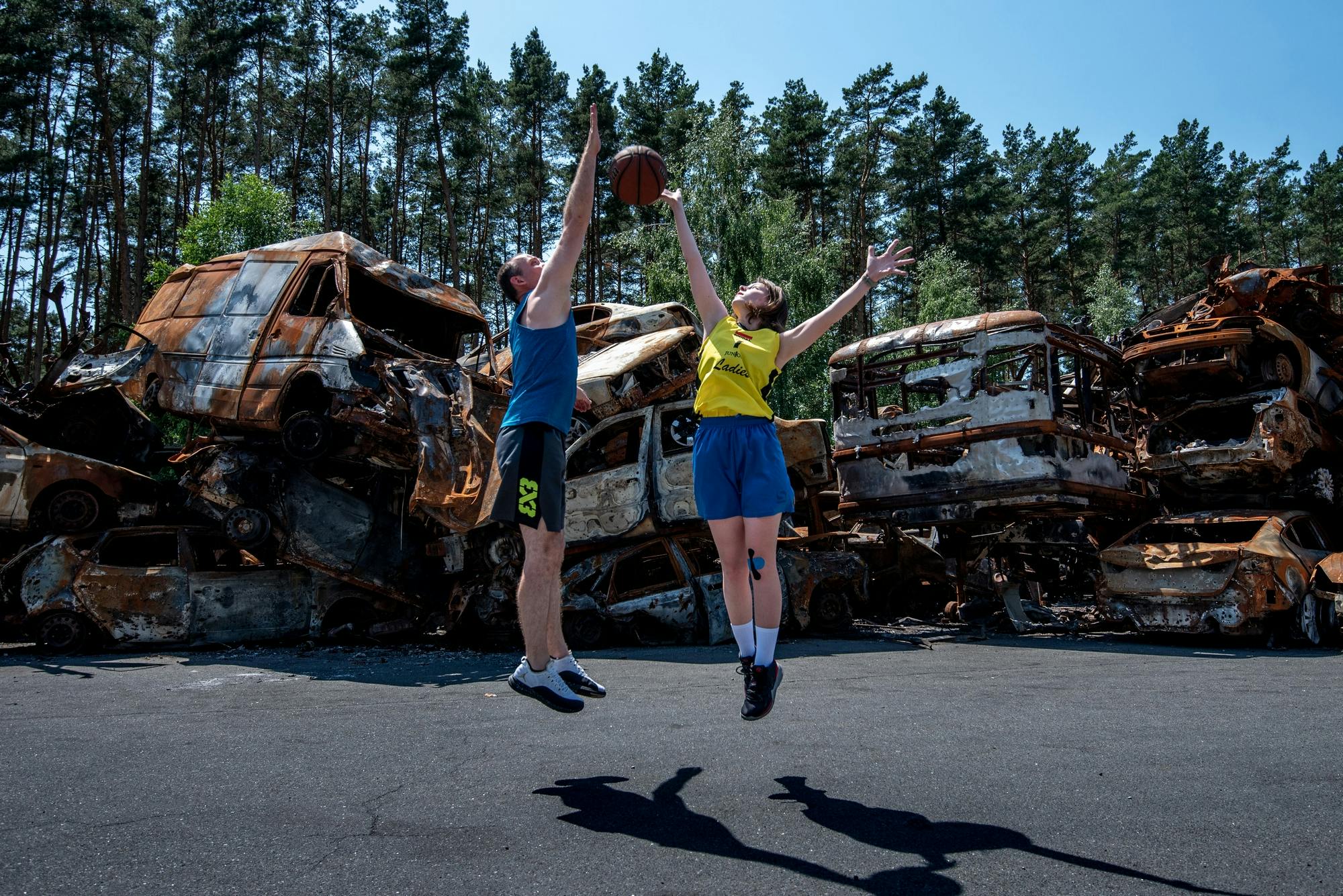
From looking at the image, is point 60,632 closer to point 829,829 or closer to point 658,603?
point 658,603

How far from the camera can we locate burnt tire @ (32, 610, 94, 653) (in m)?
8.79

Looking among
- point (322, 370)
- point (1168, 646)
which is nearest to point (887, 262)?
point (322, 370)

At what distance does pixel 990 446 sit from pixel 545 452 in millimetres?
7731

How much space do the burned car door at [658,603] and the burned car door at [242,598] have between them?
3238 millimetres

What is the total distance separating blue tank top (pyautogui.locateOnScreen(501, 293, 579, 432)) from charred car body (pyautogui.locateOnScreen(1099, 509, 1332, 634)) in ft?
26.4

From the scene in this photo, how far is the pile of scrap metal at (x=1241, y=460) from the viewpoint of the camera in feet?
31.0

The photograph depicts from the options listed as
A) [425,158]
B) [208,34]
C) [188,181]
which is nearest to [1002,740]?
[208,34]

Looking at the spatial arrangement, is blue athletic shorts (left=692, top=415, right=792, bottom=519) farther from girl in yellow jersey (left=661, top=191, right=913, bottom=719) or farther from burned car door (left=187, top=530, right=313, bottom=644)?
burned car door (left=187, top=530, right=313, bottom=644)

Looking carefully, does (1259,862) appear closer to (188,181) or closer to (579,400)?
(579,400)

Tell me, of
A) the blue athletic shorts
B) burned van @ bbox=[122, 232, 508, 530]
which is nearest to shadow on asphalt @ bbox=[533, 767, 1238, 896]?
the blue athletic shorts

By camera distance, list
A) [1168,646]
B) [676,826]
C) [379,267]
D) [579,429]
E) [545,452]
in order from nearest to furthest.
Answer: [676,826] < [545,452] < [579,429] < [1168,646] < [379,267]

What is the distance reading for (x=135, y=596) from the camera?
902cm

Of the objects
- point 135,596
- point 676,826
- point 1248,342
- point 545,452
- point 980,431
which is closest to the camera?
point 676,826

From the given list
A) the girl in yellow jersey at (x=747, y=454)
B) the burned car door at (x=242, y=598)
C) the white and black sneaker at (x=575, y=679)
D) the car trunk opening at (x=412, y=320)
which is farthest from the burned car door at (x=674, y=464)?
the white and black sneaker at (x=575, y=679)
